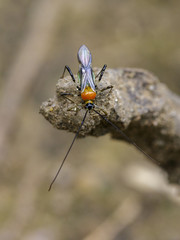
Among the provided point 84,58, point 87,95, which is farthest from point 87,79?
point 84,58

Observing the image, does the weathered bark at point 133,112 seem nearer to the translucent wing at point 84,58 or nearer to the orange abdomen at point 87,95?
the orange abdomen at point 87,95

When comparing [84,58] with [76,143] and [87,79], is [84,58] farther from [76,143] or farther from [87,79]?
[76,143]

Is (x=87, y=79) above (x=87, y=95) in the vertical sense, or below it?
above

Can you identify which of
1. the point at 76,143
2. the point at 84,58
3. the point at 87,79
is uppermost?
the point at 84,58

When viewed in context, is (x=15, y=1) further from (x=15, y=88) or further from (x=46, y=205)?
(x=46, y=205)

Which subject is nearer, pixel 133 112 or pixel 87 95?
pixel 87 95

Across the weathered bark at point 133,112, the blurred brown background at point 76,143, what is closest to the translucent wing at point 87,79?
the weathered bark at point 133,112
